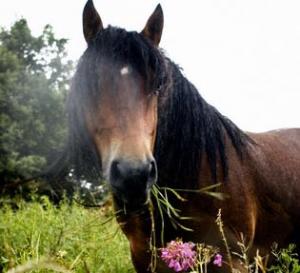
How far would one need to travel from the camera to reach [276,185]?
4109 mm

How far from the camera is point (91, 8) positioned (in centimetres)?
353

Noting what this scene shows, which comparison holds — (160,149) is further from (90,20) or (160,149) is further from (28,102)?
(28,102)

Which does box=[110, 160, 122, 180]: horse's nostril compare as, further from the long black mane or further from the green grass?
the green grass

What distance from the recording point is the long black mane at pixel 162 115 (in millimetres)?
3158

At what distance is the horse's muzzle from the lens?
246 cm

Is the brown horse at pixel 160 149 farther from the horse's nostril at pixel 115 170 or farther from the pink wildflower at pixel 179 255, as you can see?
the pink wildflower at pixel 179 255

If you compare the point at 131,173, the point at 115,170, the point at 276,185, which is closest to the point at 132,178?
the point at 131,173

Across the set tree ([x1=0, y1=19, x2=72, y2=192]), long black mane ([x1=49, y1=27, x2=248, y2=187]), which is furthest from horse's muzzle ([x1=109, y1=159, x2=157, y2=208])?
Result: tree ([x1=0, y1=19, x2=72, y2=192])

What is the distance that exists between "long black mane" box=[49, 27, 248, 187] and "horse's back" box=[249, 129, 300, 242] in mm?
484

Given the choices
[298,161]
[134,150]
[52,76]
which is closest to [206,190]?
[134,150]

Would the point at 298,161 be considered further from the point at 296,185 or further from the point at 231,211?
the point at 231,211

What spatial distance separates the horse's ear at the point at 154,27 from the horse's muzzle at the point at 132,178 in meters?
1.29

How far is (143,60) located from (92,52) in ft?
1.16

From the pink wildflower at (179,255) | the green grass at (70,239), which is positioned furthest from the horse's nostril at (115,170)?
the green grass at (70,239)
